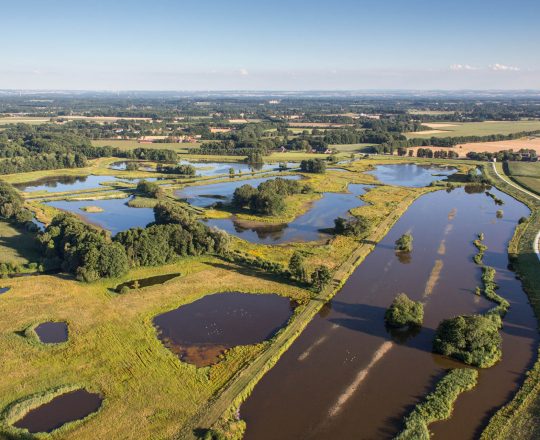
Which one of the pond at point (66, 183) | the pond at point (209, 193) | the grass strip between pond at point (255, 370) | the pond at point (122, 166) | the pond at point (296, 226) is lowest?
the grass strip between pond at point (255, 370)

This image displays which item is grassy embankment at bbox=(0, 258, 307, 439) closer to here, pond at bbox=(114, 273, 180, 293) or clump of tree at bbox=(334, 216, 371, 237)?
pond at bbox=(114, 273, 180, 293)

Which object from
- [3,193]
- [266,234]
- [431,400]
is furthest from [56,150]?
[431,400]

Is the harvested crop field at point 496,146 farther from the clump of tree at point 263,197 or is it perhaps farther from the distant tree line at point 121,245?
the distant tree line at point 121,245

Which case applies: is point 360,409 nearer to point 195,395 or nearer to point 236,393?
point 236,393

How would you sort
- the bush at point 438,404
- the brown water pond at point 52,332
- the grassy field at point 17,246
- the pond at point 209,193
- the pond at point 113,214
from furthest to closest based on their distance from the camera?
the pond at point 209,193 → the pond at point 113,214 → the grassy field at point 17,246 → the brown water pond at point 52,332 → the bush at point 438,404

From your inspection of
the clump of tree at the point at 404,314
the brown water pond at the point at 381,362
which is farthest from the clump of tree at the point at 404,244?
the clump of tree at the point at 404,314
